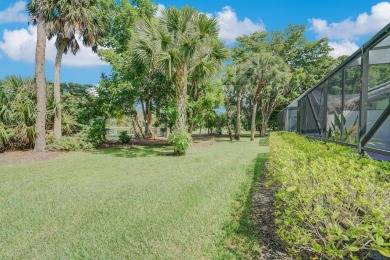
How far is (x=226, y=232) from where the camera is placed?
3090 mm

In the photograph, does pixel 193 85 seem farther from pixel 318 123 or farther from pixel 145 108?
pixel 318 123

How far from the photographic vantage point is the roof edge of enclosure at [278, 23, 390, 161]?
12.7ft

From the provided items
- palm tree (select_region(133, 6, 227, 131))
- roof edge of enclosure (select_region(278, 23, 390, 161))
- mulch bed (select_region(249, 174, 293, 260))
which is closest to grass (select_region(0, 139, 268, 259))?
mulch bed (select_region(249, 174, 293, 260))

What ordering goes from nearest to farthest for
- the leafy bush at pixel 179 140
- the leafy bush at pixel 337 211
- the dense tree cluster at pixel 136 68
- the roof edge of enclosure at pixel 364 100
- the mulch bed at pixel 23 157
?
the leafy bush at pixel 337 211 → the roof edge of enclosure at pixel 364 100 → the mulch bed at pixel 23 157 → the dense tree cluster at pixel 136 68 → the leafy bush at pixel 179 140

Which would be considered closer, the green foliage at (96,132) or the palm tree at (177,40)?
the palm tree at (177,40)

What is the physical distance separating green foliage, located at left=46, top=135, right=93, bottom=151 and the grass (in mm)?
5281

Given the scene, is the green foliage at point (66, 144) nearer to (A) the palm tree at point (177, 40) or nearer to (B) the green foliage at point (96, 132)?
(B) the green foliage at point (96, 132)

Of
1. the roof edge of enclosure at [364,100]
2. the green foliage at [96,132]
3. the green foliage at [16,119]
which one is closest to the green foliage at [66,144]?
the green foliage at [96,132]

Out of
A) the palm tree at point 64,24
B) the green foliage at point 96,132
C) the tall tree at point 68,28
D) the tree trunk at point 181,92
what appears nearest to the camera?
the tree trunk at point 181,92

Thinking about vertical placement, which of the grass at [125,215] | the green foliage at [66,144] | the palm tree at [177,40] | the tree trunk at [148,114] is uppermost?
the palm tree at [177,40]

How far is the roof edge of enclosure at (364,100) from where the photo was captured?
3.86 m

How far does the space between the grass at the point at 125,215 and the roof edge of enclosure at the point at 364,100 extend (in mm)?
2288

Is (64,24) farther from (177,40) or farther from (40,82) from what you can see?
(177,40)

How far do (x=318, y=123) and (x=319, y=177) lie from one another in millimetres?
6337
